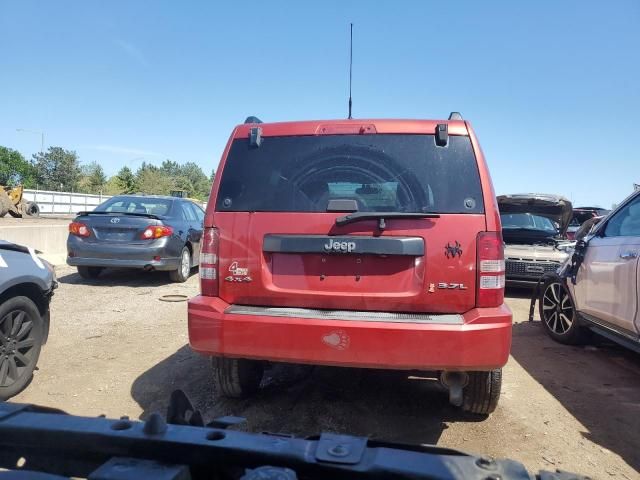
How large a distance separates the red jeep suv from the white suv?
6.56ft

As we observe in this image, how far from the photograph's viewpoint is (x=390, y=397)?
3.99 meters

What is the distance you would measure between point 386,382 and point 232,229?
214cm

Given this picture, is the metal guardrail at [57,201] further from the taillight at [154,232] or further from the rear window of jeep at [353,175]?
the rear window of jeep at [353,175]

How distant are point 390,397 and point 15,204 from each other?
2781 centimetres

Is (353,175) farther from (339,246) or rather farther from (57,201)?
(57,201)

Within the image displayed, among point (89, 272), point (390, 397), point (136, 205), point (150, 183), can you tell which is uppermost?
point (150, 183)

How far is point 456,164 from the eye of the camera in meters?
3.08

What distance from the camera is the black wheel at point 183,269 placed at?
30.5 ft

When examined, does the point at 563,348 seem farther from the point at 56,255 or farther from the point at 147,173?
the point at 147,173

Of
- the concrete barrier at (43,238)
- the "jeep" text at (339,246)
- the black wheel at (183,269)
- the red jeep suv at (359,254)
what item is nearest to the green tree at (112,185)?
the concrete barrier at (43,238)

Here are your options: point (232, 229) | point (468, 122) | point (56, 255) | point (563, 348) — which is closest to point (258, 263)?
point (232, 229)

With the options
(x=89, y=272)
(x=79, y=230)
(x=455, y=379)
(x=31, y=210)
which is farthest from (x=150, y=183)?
(x=455, y=379)

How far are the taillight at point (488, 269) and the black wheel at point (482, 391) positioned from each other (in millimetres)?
567

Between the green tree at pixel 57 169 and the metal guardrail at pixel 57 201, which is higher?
the green tree at pixel 57 169
